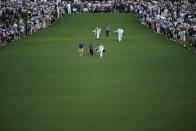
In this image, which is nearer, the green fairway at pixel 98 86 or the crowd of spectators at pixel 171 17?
the green fairway at pixel 98 86

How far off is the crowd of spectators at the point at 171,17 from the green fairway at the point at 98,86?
133cm

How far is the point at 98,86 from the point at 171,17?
30012 mm

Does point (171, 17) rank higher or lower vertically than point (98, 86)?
higher

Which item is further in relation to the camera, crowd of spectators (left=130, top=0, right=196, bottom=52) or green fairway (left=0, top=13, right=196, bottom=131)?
crowd of spectators (left=130, top=0, right=196, bottom=52)

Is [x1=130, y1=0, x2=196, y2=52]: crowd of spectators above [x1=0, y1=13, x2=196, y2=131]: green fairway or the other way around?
above

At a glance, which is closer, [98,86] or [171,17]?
[98,86]

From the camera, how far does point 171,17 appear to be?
60969 mm

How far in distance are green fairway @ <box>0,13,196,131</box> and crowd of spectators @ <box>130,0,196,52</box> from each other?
4.37ft

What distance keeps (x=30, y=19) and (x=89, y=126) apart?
3857cm

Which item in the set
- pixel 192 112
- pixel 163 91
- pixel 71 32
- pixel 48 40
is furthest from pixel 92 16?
pixel 192 112

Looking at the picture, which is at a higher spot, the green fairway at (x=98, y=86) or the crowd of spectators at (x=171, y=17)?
the crowd of spectators at (x=171, y=17)

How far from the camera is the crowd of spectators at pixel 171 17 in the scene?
51.4 m

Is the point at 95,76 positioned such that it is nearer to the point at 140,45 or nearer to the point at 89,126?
the point at 89,126

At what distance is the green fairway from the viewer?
25.1m
